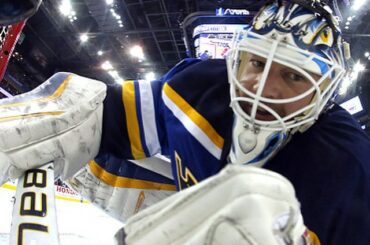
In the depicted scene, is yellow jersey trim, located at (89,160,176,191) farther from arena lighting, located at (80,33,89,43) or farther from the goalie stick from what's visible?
arena lighting, located at (80,33,89,43)

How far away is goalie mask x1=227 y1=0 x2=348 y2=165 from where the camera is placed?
2.48ft

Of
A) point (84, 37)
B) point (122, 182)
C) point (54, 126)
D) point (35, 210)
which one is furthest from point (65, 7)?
point (35, 210)

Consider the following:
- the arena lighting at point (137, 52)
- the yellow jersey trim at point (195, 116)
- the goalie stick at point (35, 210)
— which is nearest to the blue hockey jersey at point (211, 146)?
the yellow jersey trim at point (195, 116)

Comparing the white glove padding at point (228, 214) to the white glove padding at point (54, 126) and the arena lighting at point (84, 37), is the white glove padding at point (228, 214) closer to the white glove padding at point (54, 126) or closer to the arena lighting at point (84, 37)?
the white glove padding at point (54, 126)

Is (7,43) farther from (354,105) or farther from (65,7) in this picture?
(354,105)

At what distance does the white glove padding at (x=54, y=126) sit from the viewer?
863 millimetres

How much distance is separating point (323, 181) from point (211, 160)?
0.27m

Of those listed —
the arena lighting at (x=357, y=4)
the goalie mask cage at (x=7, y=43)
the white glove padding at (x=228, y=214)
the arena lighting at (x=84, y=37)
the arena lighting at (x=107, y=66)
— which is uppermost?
the white glove padding at (x=228, y=214)

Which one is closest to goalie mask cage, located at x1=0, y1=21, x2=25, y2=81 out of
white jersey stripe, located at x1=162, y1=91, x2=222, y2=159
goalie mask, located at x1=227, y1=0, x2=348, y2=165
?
white jersey stripe, located at x1=162, y1=91, x2=222, y2=159

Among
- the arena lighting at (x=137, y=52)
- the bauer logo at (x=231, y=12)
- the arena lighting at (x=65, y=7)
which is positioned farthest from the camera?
the arena lighting at (x=137, y=52)

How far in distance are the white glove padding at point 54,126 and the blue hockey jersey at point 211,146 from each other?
6 centimetres

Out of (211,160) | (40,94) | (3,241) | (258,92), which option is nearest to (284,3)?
(258,92)

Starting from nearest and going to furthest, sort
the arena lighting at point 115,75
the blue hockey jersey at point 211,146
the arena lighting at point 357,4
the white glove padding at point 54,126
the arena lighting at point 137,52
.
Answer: the blue hockey jersey at point 211,146, the white glove padding at point 54,126, the arena lighting at point 357,4, the arena lighting at point 137,52, the arena lighting at point 115,75

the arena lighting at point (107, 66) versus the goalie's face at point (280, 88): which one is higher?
the goalie's face at point (280, 88)
